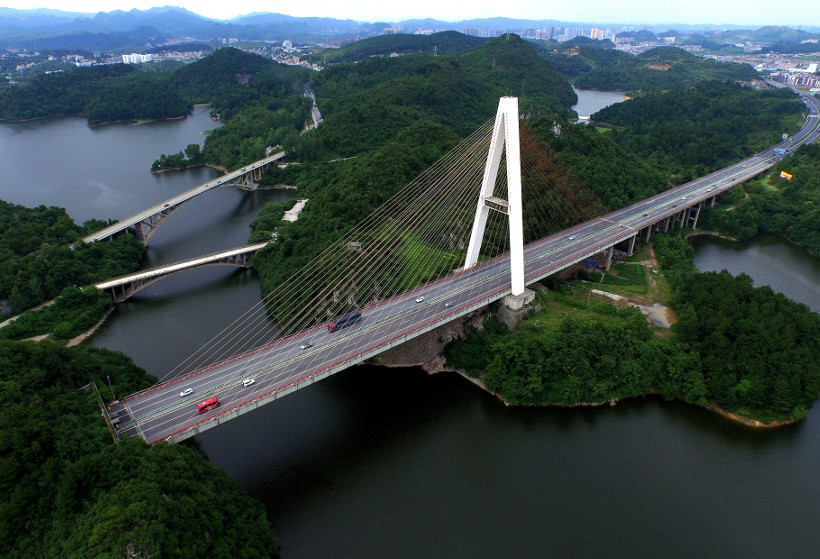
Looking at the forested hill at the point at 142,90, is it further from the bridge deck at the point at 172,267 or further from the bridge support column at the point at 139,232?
the bridge deck at the point at 172,267

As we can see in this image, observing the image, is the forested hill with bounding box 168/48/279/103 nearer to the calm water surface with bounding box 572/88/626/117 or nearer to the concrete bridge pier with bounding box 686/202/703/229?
the calm water surface with bounding box 572/88/626/117

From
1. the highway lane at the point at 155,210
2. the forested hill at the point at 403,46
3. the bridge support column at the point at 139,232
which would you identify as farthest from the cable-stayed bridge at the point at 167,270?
the forested hill at the point at 403,46

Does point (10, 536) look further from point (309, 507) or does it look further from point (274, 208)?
point (274, 208)

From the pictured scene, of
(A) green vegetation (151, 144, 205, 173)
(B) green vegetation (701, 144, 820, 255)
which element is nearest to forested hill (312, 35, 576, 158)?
(A) green vegetation (151, 144, 205, 173)

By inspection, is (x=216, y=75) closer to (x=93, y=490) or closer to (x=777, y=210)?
(x=777, y=210)

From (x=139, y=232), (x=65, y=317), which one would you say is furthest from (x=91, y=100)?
(x=65, y=317)

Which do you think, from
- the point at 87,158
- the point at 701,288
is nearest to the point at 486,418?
the point at 701,288
